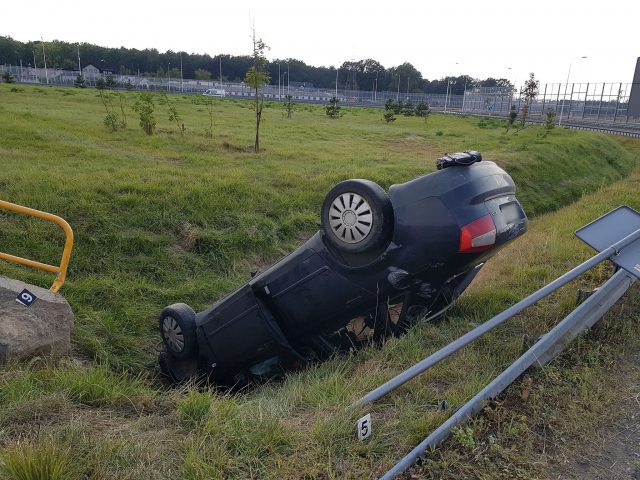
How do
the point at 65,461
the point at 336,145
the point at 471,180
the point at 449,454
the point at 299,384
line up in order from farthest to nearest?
the point at 336,145
the point at 471,180
the point at 299,384
the point at 449,454
the point at 65,461

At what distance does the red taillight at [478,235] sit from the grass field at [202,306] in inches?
25.7

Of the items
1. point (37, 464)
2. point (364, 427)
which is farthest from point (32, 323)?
point (364, 427)

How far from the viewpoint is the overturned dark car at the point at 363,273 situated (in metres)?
3.32

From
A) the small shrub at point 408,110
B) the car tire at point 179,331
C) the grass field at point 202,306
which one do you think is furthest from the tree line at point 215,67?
the car tire at point 179,331

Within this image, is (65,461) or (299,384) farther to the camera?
(299,384)

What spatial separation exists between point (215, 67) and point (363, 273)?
353ft

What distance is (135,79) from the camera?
6950 centimetres

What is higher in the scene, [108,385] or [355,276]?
[355,276]

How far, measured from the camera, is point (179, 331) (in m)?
4.35

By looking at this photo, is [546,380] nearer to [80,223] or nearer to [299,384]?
[299,384]

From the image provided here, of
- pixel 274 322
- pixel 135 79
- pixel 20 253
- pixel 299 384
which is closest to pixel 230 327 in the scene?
pixel 274 322

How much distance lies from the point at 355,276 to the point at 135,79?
242ft

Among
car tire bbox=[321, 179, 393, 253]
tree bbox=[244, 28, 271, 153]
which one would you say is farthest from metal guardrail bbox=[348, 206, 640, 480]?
tree bbox=[244, 28, 271, 153]

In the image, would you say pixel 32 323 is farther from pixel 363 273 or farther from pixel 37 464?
pixel 363 273
